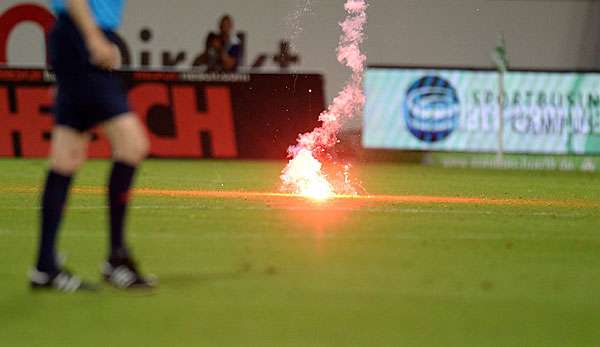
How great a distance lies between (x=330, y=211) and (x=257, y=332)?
7041 millimetres

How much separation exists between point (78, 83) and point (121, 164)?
0.46m

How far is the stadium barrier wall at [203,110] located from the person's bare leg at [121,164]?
1756 centimetres

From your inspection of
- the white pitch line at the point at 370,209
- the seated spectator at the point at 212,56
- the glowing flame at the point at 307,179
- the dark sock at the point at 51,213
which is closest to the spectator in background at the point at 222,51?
the seated spectator at the point at 212,56

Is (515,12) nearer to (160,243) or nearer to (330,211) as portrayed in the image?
(330,211)

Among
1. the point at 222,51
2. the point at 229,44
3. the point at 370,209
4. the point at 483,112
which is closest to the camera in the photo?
the point at 370,209

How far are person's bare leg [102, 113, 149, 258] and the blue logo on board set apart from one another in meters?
17.5

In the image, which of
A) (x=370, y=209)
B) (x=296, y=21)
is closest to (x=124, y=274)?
(x=370, y=209)

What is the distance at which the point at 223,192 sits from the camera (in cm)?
1539

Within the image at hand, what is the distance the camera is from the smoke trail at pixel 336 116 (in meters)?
19.5

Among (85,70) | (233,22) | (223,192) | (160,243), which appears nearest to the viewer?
(85,70)

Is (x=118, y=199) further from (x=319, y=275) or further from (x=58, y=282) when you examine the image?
(x=319, y=275)

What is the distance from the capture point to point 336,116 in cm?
2667

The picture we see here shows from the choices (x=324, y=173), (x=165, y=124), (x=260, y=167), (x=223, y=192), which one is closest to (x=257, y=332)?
(x=223, y=192)

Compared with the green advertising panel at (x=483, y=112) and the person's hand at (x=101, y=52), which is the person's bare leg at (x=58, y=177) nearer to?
the person's hand at (x=101, y=52)
